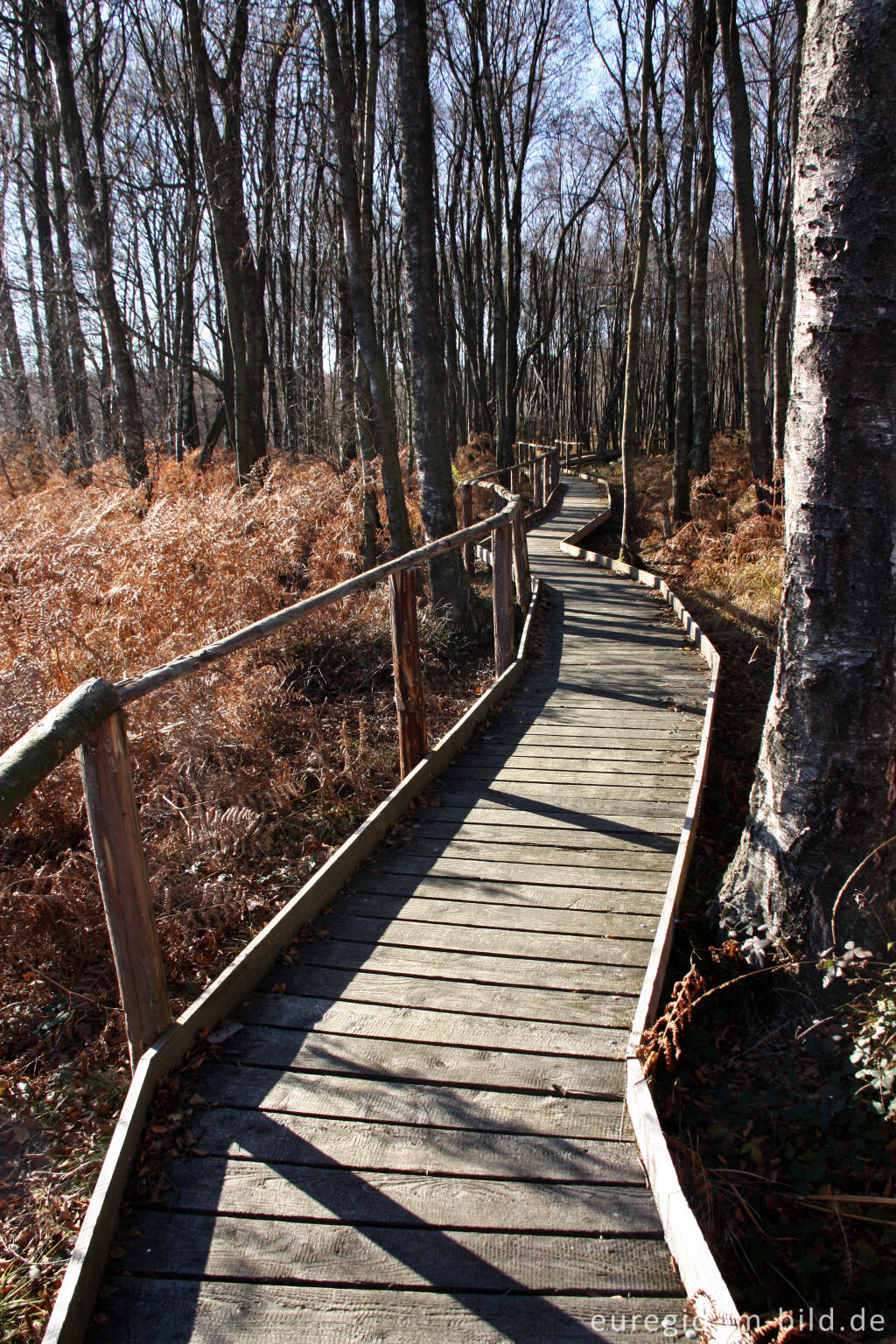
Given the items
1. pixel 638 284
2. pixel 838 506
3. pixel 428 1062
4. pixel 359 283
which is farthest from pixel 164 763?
pixel 638 284

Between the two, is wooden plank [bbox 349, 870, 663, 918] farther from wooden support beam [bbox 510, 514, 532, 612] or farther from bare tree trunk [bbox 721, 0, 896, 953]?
wooden support beam [bbox 510, 514, 532, 612]

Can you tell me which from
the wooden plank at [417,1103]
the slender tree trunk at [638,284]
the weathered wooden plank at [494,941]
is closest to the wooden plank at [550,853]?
the weathered wooden plank at [494,941]

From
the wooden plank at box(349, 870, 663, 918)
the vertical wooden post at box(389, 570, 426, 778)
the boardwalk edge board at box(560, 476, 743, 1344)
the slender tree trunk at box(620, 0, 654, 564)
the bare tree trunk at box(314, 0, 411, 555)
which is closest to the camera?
the boardwalk edge board at box(560, 476, 743, 1344)

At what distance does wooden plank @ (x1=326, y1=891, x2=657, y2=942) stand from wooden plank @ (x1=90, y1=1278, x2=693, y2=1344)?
5.64 ft

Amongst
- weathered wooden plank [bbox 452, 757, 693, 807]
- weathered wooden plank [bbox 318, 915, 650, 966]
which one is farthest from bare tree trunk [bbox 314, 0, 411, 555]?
weathered wooden plank [bbox 318, 915, 650, 966]

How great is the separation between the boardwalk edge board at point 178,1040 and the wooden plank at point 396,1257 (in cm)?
15

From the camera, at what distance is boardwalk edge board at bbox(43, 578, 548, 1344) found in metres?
2.27

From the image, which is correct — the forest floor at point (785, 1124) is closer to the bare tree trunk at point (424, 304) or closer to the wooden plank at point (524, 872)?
the wooden plank at point (524, 872)

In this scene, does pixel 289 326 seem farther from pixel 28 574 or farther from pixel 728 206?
pixel 28 574

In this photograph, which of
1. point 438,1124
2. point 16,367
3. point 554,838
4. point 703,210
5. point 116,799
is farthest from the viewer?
point 16,367

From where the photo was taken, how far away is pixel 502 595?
7438 millimetres

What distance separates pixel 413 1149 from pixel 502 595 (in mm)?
5180

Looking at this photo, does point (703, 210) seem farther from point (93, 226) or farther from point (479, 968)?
point (479, 968)

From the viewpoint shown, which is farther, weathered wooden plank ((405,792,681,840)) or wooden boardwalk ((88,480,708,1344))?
weathered wooden plank ((405,792,681,840))
